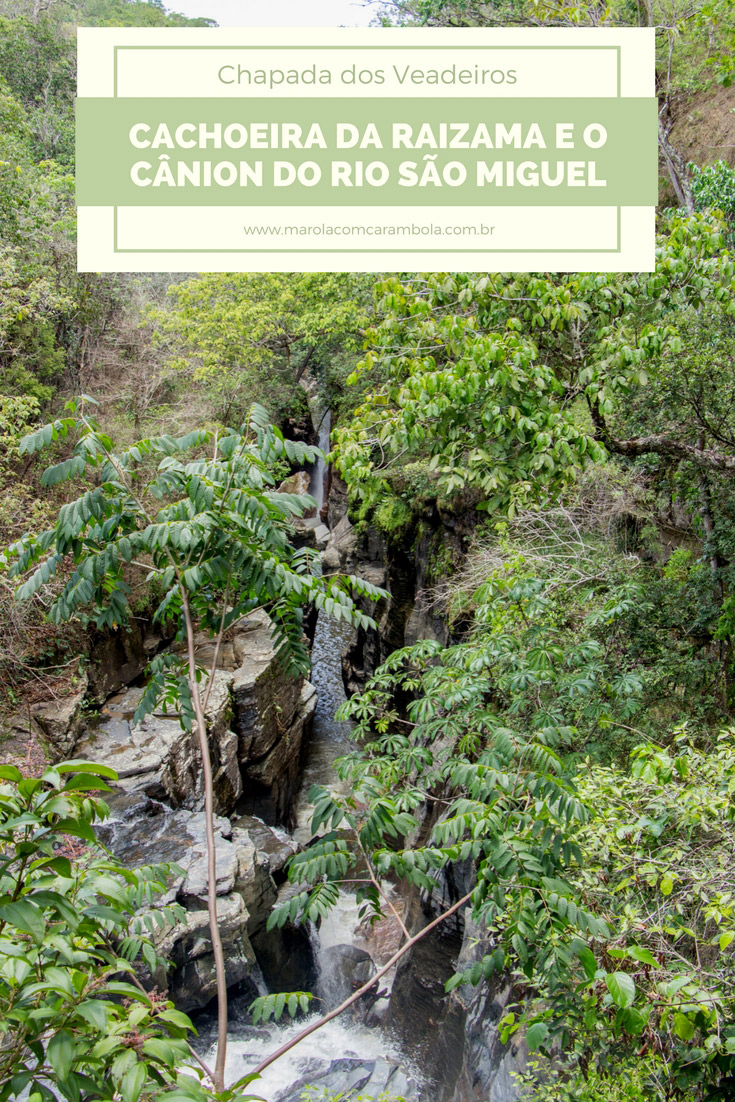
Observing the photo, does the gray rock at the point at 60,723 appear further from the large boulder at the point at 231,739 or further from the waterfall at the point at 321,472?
the waterfall at the point at 321,472

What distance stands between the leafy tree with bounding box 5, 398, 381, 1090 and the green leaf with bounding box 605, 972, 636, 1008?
1.59 metres

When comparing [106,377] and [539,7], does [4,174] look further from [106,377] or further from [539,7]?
[539,7]

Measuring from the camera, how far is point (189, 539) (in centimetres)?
304

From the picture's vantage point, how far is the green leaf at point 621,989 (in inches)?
95.3

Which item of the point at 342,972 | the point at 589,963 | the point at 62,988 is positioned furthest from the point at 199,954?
the point at 62,988

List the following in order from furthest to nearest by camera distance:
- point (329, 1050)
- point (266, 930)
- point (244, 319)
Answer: point (244, 319), point (329, 1050), point (266, 930)

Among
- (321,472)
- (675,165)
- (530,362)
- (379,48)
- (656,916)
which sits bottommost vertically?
(656,916)

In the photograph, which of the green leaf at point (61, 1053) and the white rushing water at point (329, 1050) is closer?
the green leaf at point (61, 1053)

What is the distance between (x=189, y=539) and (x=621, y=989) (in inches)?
97.2

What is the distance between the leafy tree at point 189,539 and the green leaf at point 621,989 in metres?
1.59

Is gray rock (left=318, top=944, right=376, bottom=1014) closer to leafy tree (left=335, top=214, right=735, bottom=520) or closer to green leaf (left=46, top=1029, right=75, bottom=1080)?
leafy tree (left=335, top=214, right=735, bottom=520)

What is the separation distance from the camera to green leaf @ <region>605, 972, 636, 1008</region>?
95.3 inches

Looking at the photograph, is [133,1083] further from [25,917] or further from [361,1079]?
[361,1079]

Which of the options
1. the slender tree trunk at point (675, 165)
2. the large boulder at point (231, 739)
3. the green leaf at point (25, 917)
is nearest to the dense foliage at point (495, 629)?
the green leaf at point (25, 917)
